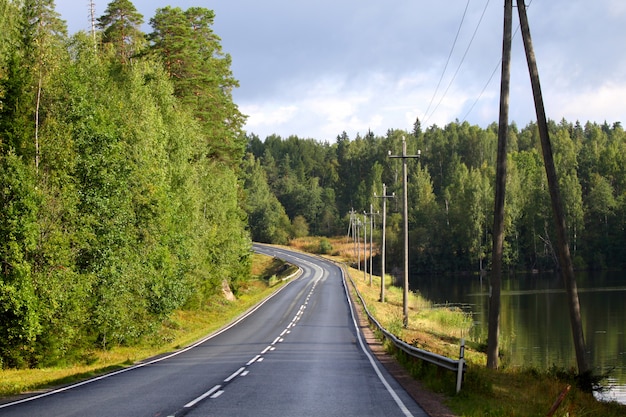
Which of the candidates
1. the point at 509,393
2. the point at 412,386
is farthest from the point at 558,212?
the point at 412,386

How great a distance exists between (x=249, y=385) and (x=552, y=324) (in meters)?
37.0

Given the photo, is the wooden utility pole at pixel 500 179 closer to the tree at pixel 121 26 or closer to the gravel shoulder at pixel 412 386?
the gravel shoulder at pixel 412 386

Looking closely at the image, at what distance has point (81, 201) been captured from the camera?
85.8 feet

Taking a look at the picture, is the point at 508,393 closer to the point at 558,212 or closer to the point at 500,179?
the point at 558,212

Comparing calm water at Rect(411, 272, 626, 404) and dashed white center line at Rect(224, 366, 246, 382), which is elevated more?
dashed white center line at Rect(224, 366, 246, 382)

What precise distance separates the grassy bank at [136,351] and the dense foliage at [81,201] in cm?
86

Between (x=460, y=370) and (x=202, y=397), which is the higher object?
(x=460, y=370)

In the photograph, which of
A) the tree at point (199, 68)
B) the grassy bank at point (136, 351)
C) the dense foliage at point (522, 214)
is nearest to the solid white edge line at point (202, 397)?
the grassy bank at point (136, 351)

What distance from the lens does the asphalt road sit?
1200cm

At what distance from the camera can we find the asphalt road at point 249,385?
12.0m

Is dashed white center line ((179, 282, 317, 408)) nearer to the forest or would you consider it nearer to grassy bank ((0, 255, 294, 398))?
grassy bank ((0, 255, 294, 398))

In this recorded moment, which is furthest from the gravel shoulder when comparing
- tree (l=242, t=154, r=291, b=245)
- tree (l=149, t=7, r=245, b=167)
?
tree (l=242, t=154, r=291, b=245)

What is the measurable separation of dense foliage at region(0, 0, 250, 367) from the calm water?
17.7m

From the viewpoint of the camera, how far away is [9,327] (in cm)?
2222
